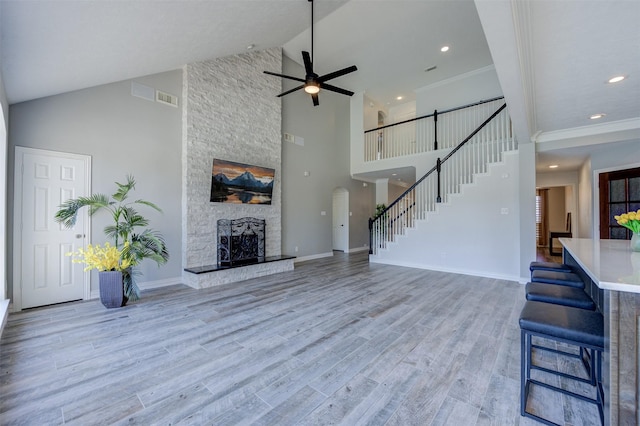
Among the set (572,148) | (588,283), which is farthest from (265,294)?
(572,148)

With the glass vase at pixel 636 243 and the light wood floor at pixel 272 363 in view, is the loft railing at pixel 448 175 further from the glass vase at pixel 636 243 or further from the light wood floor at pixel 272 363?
the glass vase at pixel 636 243

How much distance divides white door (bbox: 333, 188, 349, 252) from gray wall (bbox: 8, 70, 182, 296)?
541 cm

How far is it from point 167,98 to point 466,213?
253 inches

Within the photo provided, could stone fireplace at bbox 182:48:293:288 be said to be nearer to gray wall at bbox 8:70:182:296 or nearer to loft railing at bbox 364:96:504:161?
gray wall at bbox 8:70:182:296

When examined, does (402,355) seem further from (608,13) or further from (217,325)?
(608,13)

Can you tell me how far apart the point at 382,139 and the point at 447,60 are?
2667 millimetres

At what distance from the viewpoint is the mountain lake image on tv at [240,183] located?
5.41 metres

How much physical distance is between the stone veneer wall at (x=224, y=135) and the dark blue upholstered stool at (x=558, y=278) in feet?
15.8

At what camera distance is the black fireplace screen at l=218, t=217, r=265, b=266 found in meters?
5.45

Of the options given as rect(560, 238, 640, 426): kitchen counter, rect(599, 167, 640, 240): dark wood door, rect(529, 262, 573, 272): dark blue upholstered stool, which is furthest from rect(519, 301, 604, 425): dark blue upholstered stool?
rect(599, 167, 640, 240): dark wood door

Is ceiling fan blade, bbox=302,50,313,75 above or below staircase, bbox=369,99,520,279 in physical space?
above

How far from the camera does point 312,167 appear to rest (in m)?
7.77

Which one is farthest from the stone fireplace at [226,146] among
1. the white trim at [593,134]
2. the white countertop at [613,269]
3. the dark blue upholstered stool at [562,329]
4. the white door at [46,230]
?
the white trim at [593,134]

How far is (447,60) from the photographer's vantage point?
684 centimetres
